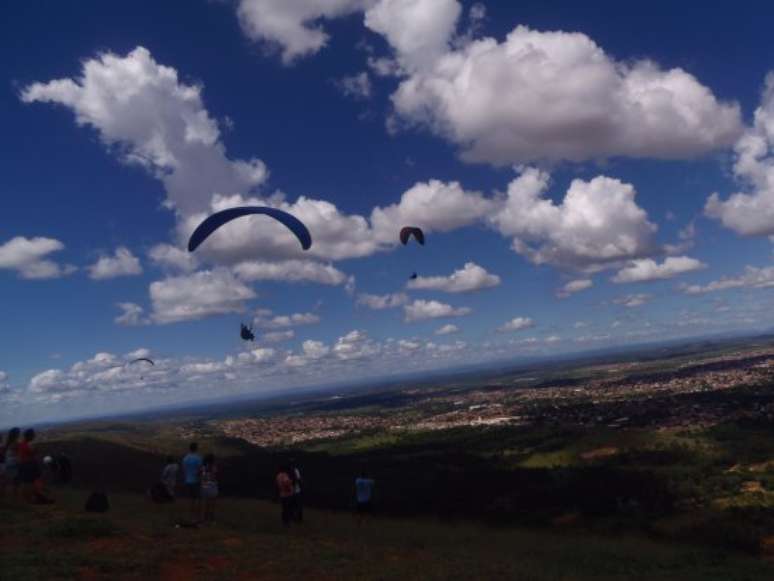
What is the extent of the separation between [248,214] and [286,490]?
1289 centimetres

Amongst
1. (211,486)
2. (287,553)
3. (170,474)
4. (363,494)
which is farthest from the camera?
(170,474)

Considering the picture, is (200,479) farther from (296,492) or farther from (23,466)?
Answer: (23,466)

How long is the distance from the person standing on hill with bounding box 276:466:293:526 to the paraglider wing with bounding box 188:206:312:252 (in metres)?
10.4

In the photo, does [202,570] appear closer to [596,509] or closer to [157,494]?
[157,494]

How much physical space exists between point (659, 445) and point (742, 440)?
9001 mm

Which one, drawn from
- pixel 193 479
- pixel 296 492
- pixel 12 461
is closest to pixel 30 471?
pixel 12 461

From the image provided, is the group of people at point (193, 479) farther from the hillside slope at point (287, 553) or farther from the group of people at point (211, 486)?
the hillside slope at point (287, 553)

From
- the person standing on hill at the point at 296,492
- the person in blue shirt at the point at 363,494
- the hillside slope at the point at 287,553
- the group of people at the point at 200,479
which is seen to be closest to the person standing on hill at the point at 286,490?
the person standing on hill at the point at 296,492

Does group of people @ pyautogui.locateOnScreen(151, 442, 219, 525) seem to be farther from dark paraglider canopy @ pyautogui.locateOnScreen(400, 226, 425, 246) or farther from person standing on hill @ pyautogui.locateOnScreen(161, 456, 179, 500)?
dark paraglider canopy @ pyautogui.locateOnScreen(400, 226, 425, 246)

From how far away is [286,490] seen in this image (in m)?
22.6

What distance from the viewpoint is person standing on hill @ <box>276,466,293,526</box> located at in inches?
881

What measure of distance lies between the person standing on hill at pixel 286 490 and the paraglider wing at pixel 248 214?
34.1 feet

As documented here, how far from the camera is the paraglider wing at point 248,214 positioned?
1152 inches

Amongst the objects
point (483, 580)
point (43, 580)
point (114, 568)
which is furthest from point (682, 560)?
point (43, 580)
